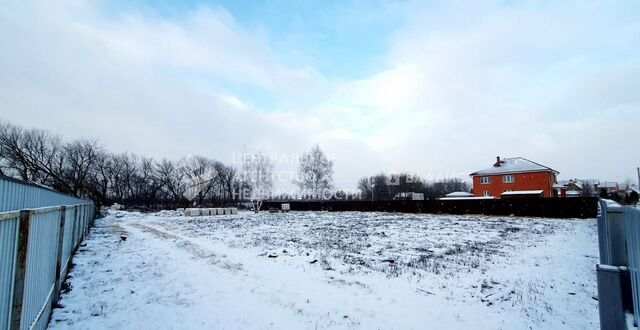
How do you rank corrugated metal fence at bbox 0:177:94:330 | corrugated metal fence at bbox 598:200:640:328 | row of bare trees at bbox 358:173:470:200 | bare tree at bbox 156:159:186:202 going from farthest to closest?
row of bare trees at bbox 358:173:470:200 → bare tree at bbox 156:159:186:202 → corrugated metal fence at bbox 598:200:640:328 → corrugated metal fence at bbox 0:177:94:330

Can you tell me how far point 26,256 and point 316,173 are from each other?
54246 mm

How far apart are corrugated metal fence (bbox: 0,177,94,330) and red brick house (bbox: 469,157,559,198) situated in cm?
4395

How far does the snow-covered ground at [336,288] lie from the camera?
16.1 feet

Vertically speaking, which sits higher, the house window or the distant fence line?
the house window

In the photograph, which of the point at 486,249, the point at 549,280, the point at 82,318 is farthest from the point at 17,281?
the point at 486,249

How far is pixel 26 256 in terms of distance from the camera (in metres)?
A: 2.99

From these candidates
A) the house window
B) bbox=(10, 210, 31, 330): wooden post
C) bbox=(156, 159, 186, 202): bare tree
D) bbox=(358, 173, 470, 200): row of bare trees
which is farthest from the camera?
bbox=(358, 173, 470, 200): row of bare trees

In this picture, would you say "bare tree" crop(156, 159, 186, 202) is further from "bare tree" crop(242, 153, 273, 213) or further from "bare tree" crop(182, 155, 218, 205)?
"bare tree" crop(242, 153, 273, 213)

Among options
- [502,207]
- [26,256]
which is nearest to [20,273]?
[26,256]

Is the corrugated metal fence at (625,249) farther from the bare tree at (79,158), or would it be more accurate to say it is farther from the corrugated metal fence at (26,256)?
the bare tree at (79,158)

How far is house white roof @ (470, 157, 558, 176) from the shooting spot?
41.3 meters

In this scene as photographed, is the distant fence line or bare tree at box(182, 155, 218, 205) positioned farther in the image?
bare tree at box(182, 155, 218, 205)

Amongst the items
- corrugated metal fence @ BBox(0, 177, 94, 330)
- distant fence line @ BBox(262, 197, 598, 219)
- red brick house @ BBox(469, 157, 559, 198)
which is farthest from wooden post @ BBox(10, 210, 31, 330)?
red brick house @ BBox(469, 157, 559, 198)

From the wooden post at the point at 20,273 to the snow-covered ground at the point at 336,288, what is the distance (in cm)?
215
